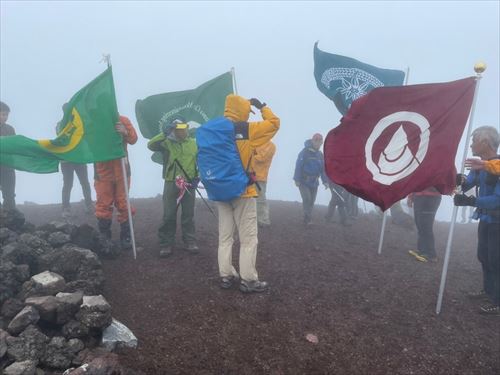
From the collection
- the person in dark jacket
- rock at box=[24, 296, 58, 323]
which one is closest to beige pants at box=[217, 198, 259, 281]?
Answer: rock at box=[24, 296, 58, 323]

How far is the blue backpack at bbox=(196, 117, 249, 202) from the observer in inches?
250

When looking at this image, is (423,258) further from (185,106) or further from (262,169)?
(185,106)

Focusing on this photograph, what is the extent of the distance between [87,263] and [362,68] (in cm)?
818

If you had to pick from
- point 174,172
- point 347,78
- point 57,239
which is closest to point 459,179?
point 347,78

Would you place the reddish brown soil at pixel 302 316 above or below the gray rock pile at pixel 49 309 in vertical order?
below

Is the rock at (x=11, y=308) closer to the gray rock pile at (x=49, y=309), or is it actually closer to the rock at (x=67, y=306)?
the gray rock pile at (x=49, y=309)

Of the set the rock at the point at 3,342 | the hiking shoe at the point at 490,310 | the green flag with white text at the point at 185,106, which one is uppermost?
the green flag with white text at the point at 185,106

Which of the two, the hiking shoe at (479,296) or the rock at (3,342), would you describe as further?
the hiking shoe at (479,296)

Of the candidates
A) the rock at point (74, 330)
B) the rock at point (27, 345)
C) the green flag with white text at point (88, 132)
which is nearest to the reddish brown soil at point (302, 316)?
the rock at point (74, 330)

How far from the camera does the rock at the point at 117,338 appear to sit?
4941 mm

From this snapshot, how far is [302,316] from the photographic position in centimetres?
610

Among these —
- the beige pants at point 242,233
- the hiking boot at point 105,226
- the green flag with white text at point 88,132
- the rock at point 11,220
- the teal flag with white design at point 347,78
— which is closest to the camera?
the beige pants at point 242,233

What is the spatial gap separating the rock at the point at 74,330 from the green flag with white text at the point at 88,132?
3574 millimetres

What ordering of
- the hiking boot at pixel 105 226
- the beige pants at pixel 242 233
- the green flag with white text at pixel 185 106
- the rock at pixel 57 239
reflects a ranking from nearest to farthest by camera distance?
the beige pants at pixel 242 233 → the rock at pixel 57 239 → the hiking boot at pixel 105 226 → the green flag with white text at pixel 185 106
